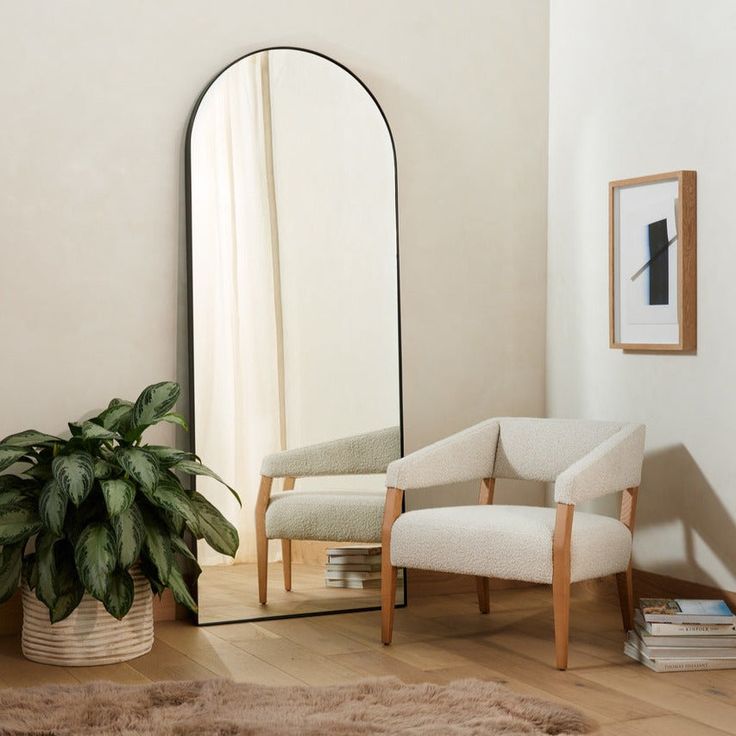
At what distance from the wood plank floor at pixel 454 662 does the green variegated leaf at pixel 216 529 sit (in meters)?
0.29

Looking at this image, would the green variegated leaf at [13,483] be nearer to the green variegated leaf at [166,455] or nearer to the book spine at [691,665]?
the green variegated leaf at [166,455]

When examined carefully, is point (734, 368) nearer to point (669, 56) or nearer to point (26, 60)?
point (669, 56)

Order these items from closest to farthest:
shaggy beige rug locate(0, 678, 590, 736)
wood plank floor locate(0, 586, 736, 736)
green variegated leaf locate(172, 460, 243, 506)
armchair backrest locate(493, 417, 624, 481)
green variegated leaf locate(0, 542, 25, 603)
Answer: shaggy beige rug locate(0, 678, 590, 736) → wood plank floor locate(0, 586, 736, 736) → green variegated leaf locate(0, 542, 25, 603) → green variegated leaf locate(172, 460, 243, 506) → armchair backrest locate(493, 417, 624, 481)

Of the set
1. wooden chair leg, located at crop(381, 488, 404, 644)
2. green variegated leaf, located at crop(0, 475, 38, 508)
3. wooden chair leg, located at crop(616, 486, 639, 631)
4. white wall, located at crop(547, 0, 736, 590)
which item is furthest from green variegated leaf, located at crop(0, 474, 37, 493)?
white wall, located at crop(547, 0, 736, 590)

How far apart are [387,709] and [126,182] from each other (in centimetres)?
190

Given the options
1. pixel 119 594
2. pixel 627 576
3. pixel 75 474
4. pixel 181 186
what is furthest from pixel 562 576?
pixel 181 186

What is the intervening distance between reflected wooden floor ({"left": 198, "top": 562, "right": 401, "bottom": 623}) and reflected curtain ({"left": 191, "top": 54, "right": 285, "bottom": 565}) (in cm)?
5

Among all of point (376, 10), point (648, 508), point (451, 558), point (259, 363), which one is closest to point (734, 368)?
point (648, 508)

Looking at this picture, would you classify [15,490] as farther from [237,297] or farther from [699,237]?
[699,237]

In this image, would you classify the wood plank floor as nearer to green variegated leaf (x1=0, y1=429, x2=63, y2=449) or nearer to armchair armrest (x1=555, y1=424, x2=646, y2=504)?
armchair armrest (x1=555, y1=424, x2=646, y2=504)

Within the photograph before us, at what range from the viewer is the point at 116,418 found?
336cm

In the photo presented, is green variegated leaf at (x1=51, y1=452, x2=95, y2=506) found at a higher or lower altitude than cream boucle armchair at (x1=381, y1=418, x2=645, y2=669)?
higher

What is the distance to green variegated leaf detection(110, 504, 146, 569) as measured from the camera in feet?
9.95

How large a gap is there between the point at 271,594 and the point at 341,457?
507 millimetres
